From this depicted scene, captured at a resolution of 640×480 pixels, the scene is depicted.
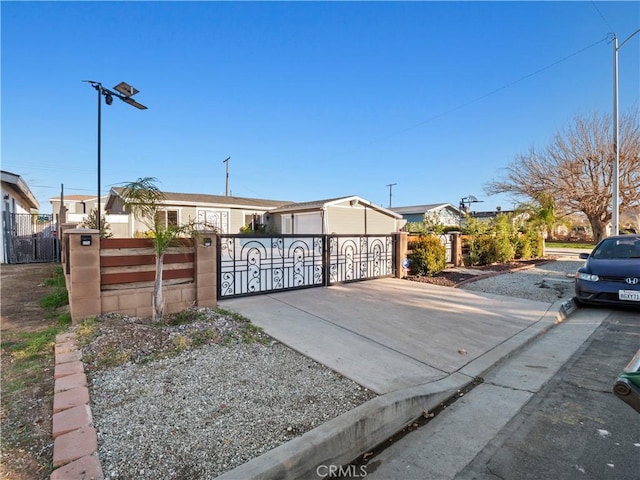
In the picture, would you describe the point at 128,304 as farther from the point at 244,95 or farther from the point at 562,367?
the point at 244,95

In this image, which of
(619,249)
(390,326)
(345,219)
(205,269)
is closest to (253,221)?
(345,219)

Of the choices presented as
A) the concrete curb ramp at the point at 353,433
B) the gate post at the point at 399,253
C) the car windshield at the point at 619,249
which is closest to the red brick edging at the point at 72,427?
the concrete curb ramp at the point at 353,433

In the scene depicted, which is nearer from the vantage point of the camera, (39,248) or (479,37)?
(479,37)

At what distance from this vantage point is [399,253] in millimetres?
9492

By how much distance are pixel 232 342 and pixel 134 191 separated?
2570 millimetres

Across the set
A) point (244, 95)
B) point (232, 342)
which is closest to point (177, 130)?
point (244, 95)

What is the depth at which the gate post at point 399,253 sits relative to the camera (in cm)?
945

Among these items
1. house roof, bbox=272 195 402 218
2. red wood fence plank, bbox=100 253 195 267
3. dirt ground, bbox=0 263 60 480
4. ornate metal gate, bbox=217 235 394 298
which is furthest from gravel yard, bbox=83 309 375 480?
house roof, bbox=272 195 402 218

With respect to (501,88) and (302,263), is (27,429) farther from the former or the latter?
(501,88)

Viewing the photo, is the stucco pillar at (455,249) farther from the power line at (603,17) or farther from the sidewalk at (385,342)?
the power line at (603,17)

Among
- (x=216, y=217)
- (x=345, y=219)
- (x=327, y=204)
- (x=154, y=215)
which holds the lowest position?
(x=154, y=215)

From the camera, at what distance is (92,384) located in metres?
2.82

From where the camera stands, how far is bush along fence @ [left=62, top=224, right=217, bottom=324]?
4316 millimetres

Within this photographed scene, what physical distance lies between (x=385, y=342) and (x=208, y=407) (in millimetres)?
2460
